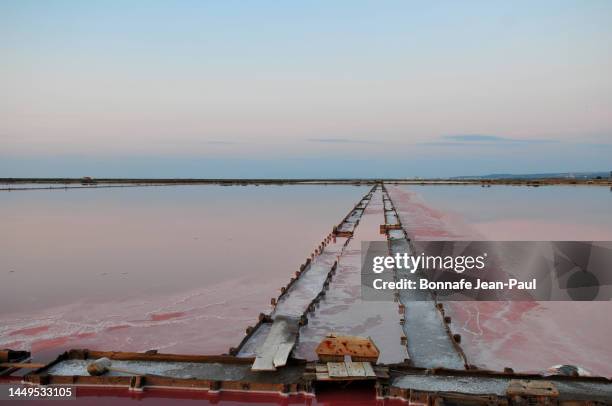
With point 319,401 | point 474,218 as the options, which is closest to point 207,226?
point 474,218

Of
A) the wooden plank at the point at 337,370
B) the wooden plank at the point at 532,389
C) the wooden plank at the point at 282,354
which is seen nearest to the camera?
the wooden plank at the point at 532,389

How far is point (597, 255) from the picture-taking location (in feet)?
44.6

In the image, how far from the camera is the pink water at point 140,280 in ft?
25.3

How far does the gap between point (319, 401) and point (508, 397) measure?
7.04ft

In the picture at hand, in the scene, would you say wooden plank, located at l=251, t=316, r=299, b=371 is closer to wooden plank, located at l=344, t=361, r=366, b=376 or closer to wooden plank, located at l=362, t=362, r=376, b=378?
wooden plank, located at l=344, t=361, r=366, b=376

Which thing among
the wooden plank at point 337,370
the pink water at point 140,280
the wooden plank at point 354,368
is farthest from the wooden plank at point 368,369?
the pink water at point 140,280

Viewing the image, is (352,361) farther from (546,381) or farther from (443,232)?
(443,232)

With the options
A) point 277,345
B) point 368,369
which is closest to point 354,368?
point 368,369

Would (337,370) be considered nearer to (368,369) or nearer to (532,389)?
(368,369)

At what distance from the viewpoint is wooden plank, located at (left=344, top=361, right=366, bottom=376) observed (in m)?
5.85

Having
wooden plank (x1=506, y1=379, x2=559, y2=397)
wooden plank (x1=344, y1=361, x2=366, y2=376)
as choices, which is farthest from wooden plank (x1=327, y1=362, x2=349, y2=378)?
wooden plank (x1=506, y1=379, x2=559, y2=397)

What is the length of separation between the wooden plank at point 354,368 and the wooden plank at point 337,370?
46 mm

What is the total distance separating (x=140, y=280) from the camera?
11.1 meters

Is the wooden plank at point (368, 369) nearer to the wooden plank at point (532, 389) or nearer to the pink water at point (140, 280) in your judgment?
the wooden plank at point (532, 389)
